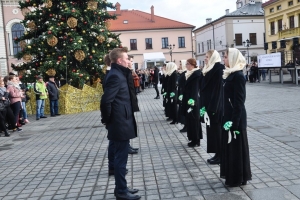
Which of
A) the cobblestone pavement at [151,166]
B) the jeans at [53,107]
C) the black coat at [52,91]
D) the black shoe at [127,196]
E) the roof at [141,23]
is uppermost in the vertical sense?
the roof at [141,23]

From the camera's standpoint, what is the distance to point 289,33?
4741cm

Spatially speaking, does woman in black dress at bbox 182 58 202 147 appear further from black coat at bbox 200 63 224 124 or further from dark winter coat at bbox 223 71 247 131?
dark winter coat at bbox 223 71 247 131

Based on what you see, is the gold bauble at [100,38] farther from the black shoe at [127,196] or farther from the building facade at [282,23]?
the building facade at [282,23]

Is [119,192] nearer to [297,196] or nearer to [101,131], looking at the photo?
[297,196]

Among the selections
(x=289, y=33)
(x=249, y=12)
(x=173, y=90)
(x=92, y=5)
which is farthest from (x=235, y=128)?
(x=249, y=12)

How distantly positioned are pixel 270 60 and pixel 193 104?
72.1ft

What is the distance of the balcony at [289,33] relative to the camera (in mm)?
45625

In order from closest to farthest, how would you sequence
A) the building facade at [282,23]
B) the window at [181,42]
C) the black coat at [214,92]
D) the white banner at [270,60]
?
1. the black coat at [214,92]
2. the white banner at [270,60]
3. the building facade at [282,23]
4. the window at [181,42]

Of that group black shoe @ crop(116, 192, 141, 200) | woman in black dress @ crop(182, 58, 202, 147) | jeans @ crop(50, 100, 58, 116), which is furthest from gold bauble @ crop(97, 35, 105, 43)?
black shoe @ crop(116, 192, 141, 200)

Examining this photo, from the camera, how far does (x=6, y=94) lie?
36.0ft

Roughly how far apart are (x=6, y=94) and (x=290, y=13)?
148 feet

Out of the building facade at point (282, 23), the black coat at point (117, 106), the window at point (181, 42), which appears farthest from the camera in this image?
the window at point (181, 42)

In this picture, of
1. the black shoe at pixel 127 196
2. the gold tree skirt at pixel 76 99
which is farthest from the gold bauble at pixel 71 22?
the black shoe at pixel 127 196

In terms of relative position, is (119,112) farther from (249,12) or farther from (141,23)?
(249,12)
